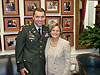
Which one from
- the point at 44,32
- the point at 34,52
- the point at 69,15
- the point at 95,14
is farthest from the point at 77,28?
the point at 34,52

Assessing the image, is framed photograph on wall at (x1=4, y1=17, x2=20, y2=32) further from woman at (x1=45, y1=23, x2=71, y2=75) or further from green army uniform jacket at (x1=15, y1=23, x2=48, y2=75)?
woman at (x1=45, y1=23, x2=71, y2=75)

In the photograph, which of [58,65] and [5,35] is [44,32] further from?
[5,35]

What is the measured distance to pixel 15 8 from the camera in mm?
2604

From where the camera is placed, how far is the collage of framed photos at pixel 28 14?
8.43 ft

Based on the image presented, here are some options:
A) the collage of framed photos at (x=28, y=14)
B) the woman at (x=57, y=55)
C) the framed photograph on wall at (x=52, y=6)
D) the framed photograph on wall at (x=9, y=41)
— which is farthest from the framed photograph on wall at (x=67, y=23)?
the woman at (x=57, y=55)

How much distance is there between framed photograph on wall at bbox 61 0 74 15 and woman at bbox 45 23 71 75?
131 centimetres

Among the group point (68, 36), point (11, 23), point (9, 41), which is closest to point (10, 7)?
point (11, 23)

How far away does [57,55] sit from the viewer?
67.0 inches

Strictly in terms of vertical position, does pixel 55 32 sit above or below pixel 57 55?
above

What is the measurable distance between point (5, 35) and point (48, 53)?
49.2 inches

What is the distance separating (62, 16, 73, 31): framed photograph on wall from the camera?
2.98 m

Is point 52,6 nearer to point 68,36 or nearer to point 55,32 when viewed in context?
point 68,36

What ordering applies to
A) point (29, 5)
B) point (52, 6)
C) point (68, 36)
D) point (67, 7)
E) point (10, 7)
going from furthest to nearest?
point (68, 36) → point (67, 7) → point (52, 6) → point (29, 5) → point (10, 7)

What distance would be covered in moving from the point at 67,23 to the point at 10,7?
4.31 feet
